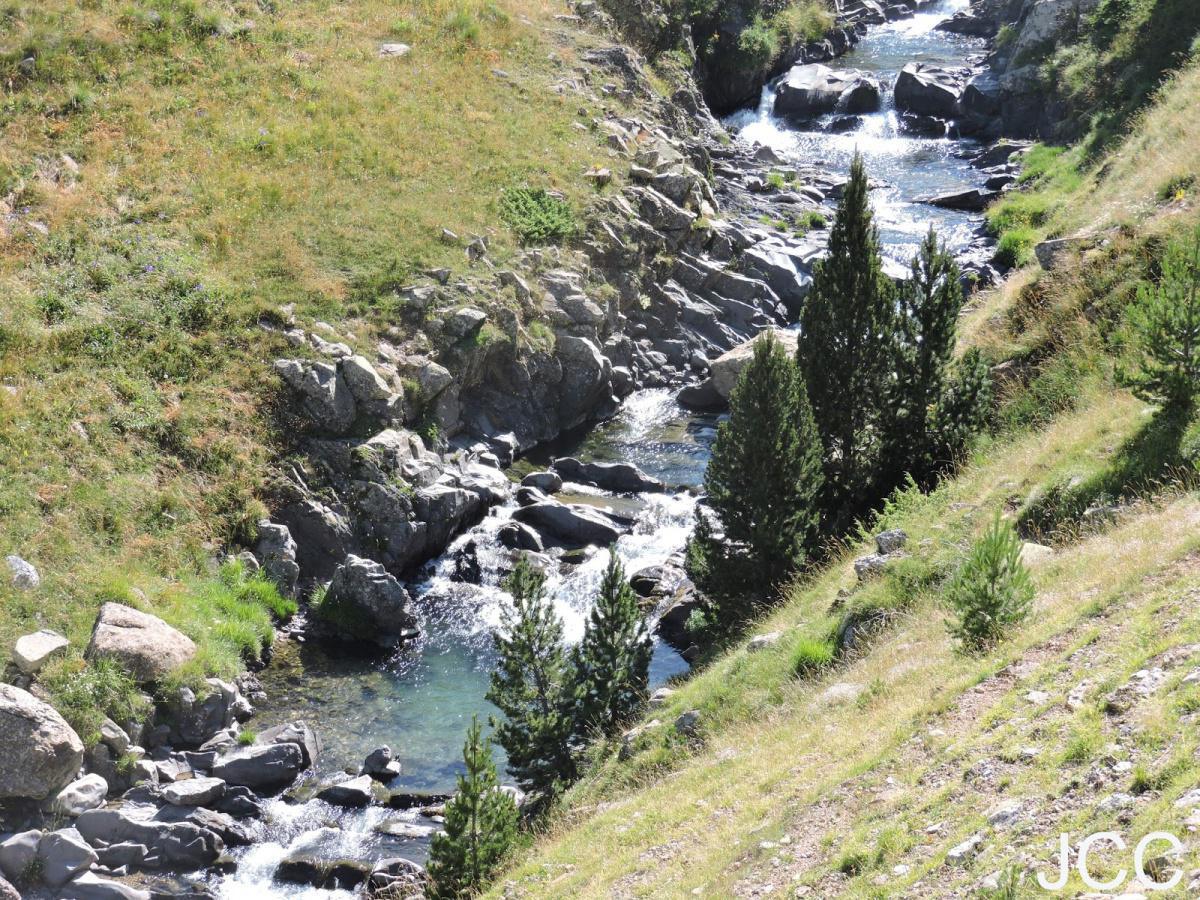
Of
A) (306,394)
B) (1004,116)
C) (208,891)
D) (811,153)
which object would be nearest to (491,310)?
(306,394)

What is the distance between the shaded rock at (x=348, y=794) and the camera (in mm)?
20953

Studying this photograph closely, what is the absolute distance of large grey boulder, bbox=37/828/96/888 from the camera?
1802cm

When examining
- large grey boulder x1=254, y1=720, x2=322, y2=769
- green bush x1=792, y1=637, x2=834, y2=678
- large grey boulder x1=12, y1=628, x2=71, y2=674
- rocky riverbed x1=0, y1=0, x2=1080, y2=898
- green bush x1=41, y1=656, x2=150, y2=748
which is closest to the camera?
green bush x1=792, y1=637, x2=834, y2=678

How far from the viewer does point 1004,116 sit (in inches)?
2328

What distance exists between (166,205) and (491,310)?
10175 millimetres

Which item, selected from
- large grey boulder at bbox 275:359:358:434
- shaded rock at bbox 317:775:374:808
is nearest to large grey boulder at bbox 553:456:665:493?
large grey boulder at bbox 275:359:358:434

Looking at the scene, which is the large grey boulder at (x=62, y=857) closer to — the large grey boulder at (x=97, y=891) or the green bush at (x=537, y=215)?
the large grey boulder at (x=97, y=891)

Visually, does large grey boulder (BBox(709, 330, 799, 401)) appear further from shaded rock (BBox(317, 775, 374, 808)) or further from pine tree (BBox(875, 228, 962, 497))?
shaded rock (BBox(317, 775, 374, 808))

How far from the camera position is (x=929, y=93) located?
6225 cm

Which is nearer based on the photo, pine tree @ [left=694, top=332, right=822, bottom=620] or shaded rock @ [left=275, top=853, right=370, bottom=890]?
shaded rock @ [left=275, top=853, right=370, bottom=890]

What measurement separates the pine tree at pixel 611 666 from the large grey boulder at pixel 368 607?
23.1 ft

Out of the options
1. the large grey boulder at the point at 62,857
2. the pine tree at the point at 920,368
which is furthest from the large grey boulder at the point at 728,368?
the large grey boulder at the point at 62,857

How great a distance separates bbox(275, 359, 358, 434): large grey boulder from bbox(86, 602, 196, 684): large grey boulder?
26.5 ft

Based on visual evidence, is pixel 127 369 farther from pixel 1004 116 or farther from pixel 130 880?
pixel 1004 116
